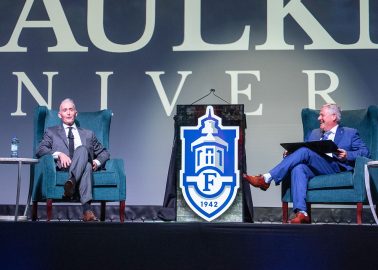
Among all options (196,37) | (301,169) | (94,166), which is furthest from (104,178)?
(196,37)

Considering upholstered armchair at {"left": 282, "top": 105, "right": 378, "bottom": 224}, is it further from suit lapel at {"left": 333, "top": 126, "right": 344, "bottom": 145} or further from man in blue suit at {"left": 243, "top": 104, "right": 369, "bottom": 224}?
suit lapel at {"left": 333, "top": 126, "right": 344, "bottom": 145}

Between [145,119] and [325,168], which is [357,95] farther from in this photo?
[145,119]

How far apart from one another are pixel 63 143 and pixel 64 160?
337 mm

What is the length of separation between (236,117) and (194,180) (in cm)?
54

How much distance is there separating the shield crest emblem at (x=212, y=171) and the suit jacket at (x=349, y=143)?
761 millimetres

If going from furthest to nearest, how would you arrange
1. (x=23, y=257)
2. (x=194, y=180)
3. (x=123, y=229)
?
(x=194, y=180)
(x=123, y=229)
(x=23, y=257)

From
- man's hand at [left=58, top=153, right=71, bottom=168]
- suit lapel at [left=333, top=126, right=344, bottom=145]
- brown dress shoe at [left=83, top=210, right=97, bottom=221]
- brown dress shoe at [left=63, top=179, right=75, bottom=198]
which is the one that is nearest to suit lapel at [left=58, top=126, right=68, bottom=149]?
man's hand at [left=58, top=153, right=71, bottom=168]

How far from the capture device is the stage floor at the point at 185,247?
1599 mm

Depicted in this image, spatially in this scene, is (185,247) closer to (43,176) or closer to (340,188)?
(340,188)

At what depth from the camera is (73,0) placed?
247 inches

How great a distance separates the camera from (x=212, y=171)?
16.1 ft

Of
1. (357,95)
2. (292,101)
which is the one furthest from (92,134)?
(357,95)

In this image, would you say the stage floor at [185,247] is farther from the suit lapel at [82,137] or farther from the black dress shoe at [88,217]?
the suit lapel at [82,137]

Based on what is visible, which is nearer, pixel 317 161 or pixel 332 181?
pixel 332 181
